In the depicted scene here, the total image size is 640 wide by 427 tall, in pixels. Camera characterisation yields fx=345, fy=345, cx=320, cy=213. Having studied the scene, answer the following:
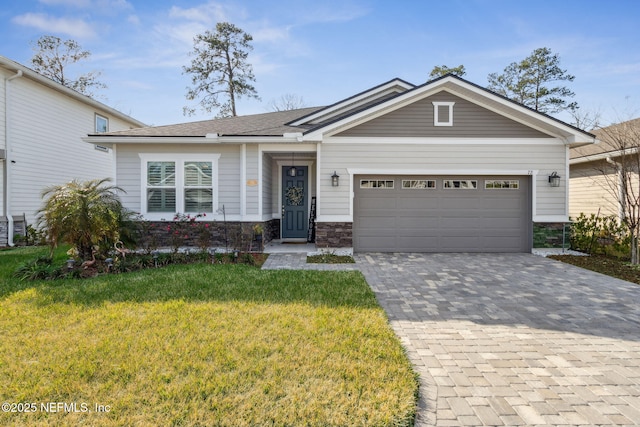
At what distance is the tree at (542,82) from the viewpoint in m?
22.6

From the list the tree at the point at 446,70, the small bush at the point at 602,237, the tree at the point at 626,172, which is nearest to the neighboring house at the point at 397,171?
the small bush at the point at 602,237

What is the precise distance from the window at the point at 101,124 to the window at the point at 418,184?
1321cm

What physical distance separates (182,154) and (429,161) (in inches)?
267

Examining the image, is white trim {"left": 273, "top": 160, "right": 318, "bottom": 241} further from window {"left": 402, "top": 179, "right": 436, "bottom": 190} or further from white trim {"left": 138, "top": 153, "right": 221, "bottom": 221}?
window {"left": 402, "top": 179, "right": 436, "bottom": 190}

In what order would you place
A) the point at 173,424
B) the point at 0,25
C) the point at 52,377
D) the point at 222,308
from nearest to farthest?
the point at 173,424 < the point at 52,377 < the point at 222,308 < the point at 0,25

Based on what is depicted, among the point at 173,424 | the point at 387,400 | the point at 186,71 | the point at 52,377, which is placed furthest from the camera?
the point at 186,71

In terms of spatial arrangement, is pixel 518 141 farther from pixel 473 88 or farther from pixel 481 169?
pixel 473 88

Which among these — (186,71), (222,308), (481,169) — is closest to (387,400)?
(222,308)

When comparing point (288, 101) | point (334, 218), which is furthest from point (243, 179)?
point (288, 101)

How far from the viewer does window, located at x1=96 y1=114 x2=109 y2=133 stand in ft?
48.5

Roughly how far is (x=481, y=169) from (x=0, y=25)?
17.0 meters

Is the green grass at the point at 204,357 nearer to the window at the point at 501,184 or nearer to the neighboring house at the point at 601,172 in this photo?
the window at the point at 501,184

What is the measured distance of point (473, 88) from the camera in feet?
29.1

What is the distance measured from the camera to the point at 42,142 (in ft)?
38.9
